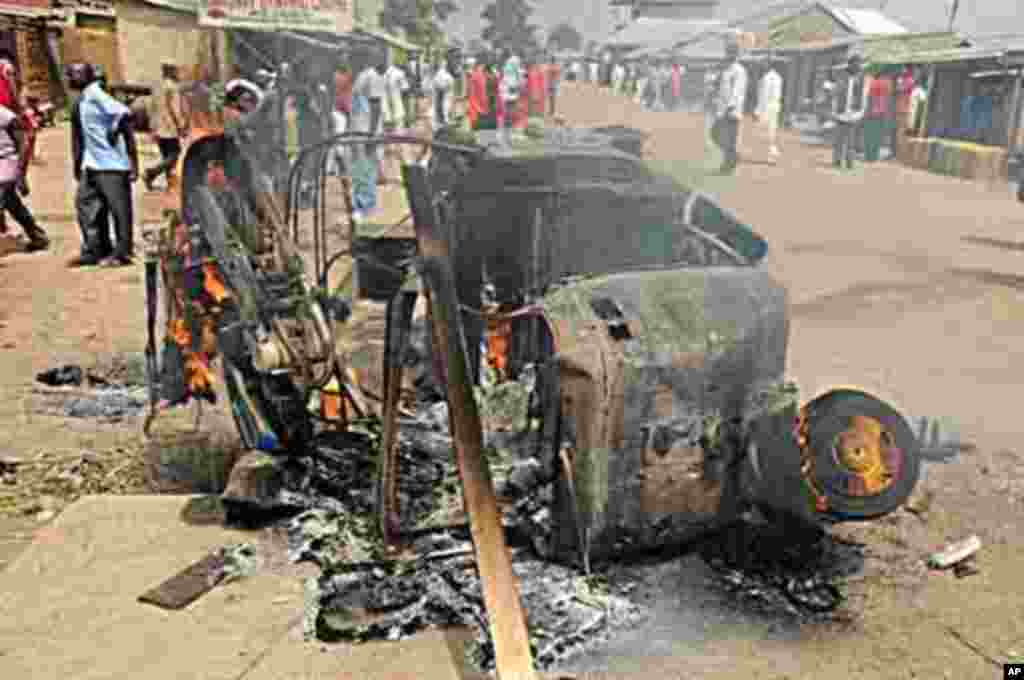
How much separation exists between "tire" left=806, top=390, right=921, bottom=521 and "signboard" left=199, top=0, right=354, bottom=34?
351 inches

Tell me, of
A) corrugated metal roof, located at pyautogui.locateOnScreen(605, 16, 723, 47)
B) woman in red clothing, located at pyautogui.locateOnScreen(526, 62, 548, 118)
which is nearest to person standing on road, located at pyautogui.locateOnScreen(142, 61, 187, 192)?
woman in red clothing, located at pyautogui.locateOnScreen(526, 62, 548, 118)

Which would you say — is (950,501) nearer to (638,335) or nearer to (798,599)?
(798,599)

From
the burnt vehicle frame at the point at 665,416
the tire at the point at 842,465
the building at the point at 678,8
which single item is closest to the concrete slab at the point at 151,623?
the burnt vehicle frame at the point at 665,416

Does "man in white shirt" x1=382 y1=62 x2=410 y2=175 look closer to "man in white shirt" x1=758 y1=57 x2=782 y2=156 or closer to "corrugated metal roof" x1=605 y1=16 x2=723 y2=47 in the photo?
"man in white shirt" x1=758 y1=57 x2=782 y2=156

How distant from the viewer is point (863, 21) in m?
41.2

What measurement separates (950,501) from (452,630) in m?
2.94

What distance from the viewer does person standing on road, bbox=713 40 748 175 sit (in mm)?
17125

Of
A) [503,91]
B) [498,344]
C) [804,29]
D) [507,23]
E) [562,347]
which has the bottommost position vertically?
[498,344]

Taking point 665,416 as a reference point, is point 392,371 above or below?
above

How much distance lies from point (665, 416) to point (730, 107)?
14.8 m

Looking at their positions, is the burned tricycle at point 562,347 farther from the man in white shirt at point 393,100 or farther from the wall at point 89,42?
the wall at point 89,42

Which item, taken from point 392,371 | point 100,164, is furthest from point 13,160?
point 392,371

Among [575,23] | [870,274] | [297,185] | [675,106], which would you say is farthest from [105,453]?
[575,23]

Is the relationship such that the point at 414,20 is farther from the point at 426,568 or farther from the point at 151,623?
the point at 151,623
